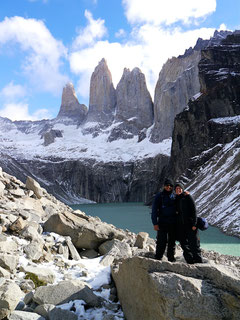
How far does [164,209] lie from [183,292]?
347 cm

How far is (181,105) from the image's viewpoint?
168 meters

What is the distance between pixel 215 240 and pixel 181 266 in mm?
23917

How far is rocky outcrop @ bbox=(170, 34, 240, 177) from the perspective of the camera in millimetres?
83125

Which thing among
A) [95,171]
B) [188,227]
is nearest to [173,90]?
[95,171]

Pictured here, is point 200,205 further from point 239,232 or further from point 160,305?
point 160,305

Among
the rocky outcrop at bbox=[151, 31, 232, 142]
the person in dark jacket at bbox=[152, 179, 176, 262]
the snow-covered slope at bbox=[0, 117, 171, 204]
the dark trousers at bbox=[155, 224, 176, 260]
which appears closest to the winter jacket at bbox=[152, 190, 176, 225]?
the person in dark jacket at bbox=[152, 179, 176, 262]

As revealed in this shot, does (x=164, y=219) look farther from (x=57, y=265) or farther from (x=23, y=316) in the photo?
(x=23, y=316)

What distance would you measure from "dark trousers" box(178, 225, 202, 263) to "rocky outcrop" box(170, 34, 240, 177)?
2774 inches

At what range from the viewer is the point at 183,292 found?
5.41 m

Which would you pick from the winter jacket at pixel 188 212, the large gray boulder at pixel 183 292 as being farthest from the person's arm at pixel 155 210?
the large gray boulder at pixel 183 292

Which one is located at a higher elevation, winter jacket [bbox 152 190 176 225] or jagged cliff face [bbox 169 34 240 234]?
jagged cliff face [bbox 169 34 240 234]

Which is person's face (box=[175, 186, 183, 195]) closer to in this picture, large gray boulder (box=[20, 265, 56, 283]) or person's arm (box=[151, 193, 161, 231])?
person's arm (box=[151, 193, 161, 231])

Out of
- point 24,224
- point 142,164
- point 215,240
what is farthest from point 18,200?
point 142,164

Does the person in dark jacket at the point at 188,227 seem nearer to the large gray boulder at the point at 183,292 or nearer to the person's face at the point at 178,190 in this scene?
the person's face at the point at 178,190
